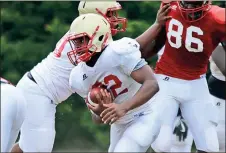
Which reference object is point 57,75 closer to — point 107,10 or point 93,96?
point 107,10

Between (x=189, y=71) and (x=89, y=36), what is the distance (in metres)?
1.19

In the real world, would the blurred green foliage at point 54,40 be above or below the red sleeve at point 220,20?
below

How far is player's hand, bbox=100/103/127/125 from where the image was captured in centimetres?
541

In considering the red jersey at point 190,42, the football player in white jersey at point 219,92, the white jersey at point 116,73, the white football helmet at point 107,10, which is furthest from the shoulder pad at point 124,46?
the football player in white jersey at point 219,92

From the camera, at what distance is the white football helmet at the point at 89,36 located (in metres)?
5.53

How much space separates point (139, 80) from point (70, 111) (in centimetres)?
445

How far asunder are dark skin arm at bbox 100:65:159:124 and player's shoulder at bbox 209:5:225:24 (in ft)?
3.18

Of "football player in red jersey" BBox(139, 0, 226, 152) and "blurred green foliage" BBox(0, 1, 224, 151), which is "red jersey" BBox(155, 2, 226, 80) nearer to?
"football player in red jersey" BBox(139, 0, 226, 152)

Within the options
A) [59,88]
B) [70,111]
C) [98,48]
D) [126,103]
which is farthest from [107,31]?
[70,111]

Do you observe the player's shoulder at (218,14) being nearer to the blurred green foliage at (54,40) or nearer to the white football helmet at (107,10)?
the white football helmet at (107,10)

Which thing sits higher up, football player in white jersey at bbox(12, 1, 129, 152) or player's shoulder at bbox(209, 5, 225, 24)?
player's shoulder at bbox(209, 5, 225, 24)

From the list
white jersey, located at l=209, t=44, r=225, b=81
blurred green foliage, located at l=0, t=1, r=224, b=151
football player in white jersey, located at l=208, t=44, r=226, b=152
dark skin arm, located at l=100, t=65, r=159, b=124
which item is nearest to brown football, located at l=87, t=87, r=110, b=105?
dark skin arm, located at l=100, t=65, r=159, b=124

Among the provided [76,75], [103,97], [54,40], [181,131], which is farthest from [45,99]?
[54,40]

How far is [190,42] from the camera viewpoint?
20.9 feet
